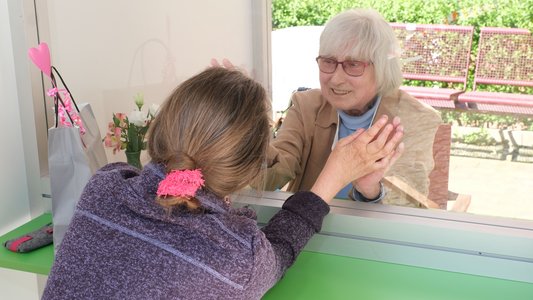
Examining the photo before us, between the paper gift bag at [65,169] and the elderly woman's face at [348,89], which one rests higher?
the elderly woman's face at [348,89]

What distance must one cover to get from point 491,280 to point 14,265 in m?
1.02

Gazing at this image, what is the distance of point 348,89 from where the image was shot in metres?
1.73

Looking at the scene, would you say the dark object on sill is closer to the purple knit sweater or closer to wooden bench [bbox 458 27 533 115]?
the purple knit sweater

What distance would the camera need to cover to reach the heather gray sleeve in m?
1.10

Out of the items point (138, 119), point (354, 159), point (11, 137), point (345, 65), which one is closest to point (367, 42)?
point (345, 65)

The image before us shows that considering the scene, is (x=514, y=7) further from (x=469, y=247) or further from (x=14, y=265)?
(x=14, y=265)

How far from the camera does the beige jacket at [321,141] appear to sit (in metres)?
1.53

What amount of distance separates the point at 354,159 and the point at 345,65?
0.53 m

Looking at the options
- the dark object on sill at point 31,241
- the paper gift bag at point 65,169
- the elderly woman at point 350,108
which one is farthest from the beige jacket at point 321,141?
the dark object on sill at point 31,241

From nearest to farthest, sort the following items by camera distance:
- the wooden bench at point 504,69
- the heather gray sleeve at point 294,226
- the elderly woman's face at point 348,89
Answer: the heather gray sleeve at point 294,226 < the wooden bench at point 504,69 < the elderly woman's face at point 348,89

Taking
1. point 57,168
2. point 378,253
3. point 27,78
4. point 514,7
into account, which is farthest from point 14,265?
point 514,7

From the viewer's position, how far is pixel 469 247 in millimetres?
1208

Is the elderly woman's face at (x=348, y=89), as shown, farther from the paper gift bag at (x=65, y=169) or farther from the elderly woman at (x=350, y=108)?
the paper gift bag at (x=65, y=169)

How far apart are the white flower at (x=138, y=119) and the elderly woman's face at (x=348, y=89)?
0.53 meters
